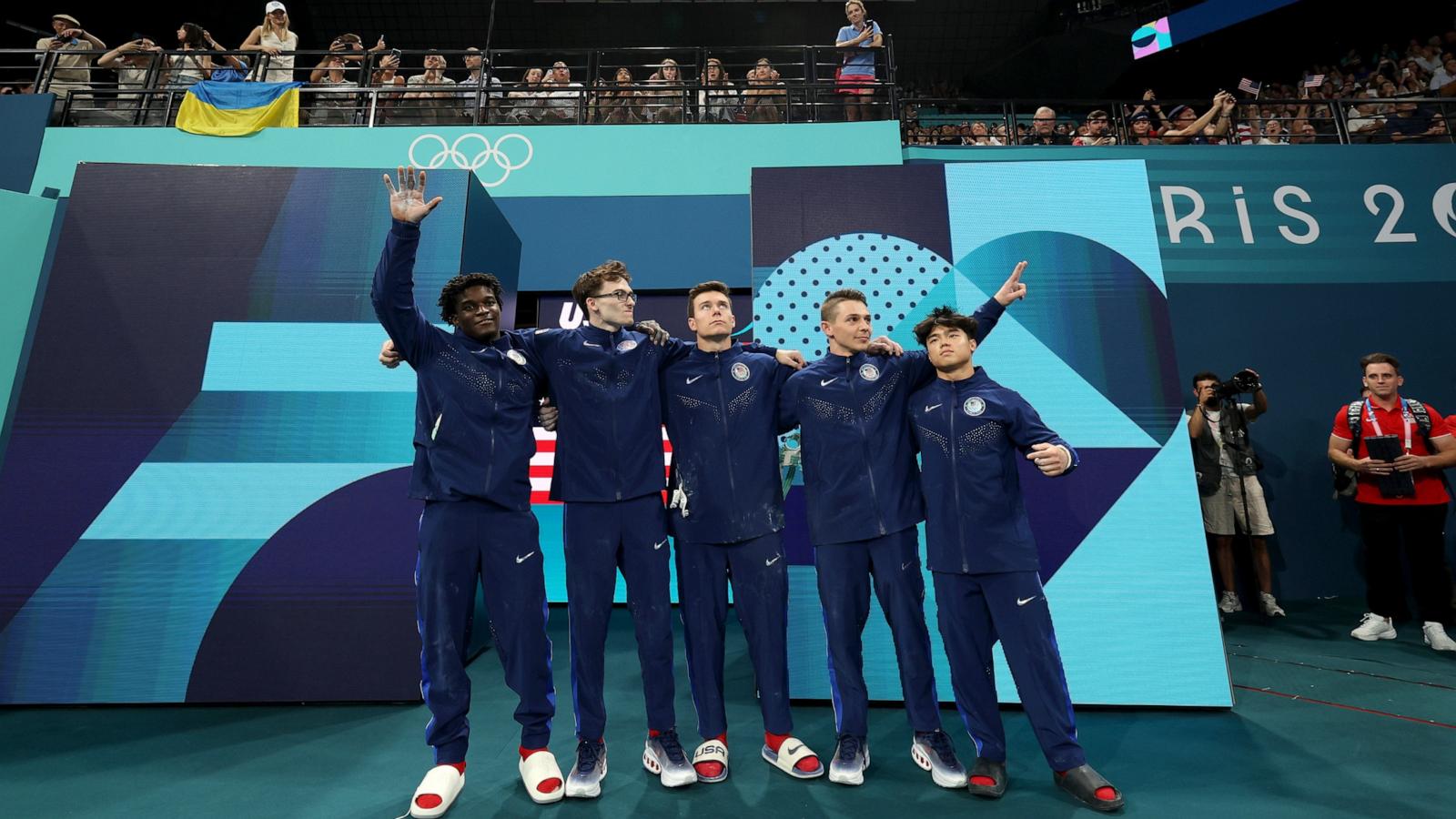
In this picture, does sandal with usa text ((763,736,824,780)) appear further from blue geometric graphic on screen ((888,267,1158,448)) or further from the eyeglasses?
blue geometric graphic on screen ((888,267,1158,448))

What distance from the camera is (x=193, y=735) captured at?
10.3 feet

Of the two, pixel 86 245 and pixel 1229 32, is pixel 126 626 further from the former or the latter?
pixel 1229 32

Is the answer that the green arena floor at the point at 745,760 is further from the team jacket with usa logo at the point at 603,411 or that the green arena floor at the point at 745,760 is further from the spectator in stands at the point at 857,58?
the spectator in stands at the point at 857,58

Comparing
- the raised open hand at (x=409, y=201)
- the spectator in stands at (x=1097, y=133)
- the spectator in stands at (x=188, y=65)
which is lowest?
the raised open hand at (x=409, y=201)

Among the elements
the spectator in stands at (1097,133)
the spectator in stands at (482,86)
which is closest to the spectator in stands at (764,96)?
the spectator in stands at (482,86)

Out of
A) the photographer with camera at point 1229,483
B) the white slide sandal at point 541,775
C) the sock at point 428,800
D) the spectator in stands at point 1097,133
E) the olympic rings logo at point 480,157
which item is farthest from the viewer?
the spectator in stands at point 1097,133

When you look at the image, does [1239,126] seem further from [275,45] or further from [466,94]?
[275,45]

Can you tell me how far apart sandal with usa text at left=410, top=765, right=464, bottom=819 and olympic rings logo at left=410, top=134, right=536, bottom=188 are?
5255 mm

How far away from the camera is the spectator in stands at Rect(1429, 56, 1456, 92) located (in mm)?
8102

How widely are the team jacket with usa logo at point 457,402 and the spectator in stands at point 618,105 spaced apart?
15.2 ft

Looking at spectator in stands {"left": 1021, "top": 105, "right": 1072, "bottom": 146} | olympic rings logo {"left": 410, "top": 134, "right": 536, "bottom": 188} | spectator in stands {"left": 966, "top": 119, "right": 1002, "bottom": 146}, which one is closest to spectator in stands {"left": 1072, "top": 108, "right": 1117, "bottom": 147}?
spectator in stands {"left": 1021, "top": 105, "right": 1072, "bottom": 146}

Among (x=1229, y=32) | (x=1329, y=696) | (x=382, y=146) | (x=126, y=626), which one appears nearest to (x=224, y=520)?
(x=126, y=626)

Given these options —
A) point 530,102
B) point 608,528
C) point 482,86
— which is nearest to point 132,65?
point 482,86

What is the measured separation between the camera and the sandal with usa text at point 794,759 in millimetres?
2666
